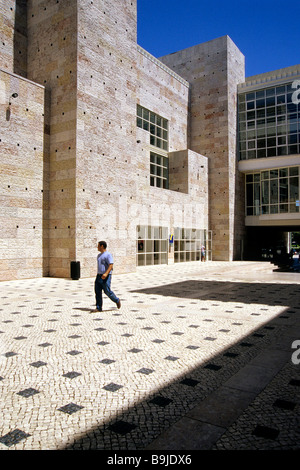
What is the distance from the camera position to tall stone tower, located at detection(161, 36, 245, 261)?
32906mm

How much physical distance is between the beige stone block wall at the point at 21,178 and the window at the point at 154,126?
10516 millimetres

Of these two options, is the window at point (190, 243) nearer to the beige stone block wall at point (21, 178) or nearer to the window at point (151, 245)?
the window at point (151, 245)

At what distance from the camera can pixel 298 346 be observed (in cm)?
621

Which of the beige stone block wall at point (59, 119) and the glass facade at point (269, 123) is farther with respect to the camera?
the glass facade at point (269, 123)

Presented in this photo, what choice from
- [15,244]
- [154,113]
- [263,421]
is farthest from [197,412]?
[154,113]

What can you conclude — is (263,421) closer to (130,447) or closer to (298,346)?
(130,447)

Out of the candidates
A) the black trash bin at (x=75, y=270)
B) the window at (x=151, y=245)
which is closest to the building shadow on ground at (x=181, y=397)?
the black trash bin at (x=75, y=270)

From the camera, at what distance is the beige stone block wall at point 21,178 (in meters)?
16.7

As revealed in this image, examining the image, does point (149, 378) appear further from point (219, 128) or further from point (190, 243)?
point (219, 128)

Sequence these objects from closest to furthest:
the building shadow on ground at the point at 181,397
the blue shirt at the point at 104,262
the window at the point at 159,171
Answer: the building shadow on ground at the point at 181,397, the blue shirt at the point at 104,262, the window at the point at 159,171

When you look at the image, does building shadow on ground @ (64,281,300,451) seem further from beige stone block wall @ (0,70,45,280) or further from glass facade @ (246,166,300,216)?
glass facade @ (246,166,300,216)

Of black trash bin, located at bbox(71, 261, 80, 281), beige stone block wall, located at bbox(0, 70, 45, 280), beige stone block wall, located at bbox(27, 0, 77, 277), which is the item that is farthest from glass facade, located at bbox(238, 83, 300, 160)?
black trash bin, located at bbox(71, 261, 80, 281)

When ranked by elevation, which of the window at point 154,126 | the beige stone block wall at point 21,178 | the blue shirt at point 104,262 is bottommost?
the blue shirt at point 104,262

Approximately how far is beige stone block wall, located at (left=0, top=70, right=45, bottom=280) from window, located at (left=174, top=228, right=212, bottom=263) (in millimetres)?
13669
